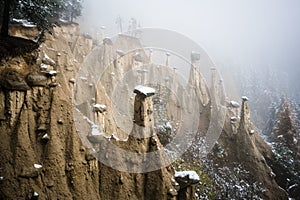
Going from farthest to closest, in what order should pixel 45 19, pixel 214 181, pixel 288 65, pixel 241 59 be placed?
pixel 241 59, pixel 288 65, pixel 214 181, pixel 45 19

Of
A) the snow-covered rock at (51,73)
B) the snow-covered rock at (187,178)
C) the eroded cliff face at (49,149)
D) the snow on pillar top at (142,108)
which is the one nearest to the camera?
the eroded cliff face at (49,149)

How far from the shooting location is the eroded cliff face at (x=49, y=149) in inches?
509

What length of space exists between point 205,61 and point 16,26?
60.2 m

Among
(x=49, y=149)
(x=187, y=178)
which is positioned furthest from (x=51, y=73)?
(x=187, y=178)

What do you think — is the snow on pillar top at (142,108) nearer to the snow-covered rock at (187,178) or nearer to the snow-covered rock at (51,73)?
the snow-covered rock at (187,178)

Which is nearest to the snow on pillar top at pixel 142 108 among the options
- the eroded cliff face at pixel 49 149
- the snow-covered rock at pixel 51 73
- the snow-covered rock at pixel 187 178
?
the eroded cliff face at pixel 49 149

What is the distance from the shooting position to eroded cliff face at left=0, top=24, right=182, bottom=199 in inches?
509

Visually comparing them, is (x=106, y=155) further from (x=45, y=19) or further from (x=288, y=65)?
(x=288, y=65)

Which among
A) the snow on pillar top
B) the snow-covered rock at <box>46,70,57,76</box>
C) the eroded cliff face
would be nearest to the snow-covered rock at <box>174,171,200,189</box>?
the eroded cliff face

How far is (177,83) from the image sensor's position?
47.8 metres

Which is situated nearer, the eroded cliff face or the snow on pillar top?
the eroded cliff face

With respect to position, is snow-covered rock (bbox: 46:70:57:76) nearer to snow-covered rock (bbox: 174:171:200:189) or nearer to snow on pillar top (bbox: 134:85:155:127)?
snow on pillar top (bbox: 134:85:155:127)

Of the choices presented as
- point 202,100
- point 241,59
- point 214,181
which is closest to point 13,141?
point 214,181

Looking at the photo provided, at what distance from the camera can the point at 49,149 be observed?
13742mm
